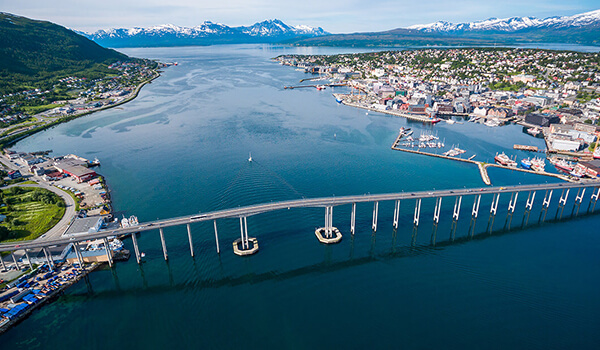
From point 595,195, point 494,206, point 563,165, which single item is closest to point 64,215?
point 494,206

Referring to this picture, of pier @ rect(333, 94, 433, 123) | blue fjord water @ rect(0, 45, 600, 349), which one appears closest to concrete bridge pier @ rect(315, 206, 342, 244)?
blue fjord water @ rect(0, 45, 600, 349)

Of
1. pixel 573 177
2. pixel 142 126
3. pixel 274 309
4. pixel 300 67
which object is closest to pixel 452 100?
pixel 573 177

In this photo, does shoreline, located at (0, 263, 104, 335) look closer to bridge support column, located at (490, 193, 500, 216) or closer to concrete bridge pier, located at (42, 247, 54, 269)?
concrete bridge pier, located at (42, 247, 54, 269)

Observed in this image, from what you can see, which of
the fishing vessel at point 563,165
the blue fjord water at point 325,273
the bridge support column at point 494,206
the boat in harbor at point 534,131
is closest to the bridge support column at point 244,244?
the blue fjord water at point 325,273

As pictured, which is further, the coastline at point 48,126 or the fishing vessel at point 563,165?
the coastline at point 48,126

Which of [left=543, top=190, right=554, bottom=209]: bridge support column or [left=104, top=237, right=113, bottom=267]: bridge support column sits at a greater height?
[left=104, top=237, right=113, bottom=267]: bridge support column

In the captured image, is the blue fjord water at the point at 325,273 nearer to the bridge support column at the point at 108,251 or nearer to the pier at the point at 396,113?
the bridge support column at the point at 108,251
